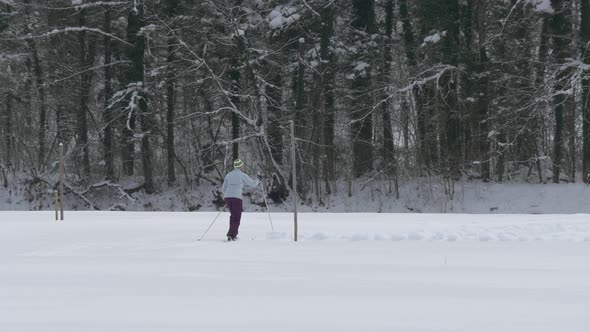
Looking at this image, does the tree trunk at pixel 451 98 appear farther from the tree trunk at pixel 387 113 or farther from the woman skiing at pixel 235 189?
the woman skiing at pixel 235 189

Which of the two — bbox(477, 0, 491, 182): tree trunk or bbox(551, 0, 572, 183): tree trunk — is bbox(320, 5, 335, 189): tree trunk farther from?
bbox(551, 0, 572, 183): tree trunk

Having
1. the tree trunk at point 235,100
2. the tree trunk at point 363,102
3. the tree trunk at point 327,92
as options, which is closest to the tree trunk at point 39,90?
the tree trunk at point 235,100

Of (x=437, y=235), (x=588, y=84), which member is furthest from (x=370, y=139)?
(x=437, y=235)

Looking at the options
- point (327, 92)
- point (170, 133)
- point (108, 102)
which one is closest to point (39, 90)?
point (108, 102)

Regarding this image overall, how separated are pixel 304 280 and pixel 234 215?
5.69 metres

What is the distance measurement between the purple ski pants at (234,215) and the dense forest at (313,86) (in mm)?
15507

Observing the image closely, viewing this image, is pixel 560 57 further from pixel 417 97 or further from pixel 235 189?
pixel 235 189

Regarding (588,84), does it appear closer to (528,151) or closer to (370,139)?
(528,151)

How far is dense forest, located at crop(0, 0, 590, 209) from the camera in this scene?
100ft

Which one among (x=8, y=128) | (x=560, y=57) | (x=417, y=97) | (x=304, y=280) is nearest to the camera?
(x=304, y=280)

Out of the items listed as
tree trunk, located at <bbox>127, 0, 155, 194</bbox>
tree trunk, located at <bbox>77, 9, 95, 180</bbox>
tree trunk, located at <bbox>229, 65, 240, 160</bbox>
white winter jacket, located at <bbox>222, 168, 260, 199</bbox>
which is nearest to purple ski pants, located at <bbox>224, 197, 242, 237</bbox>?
white winter jacket, located at <bbox>222, 168, 260, 199</bbox>

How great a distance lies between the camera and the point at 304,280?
9.28 meters

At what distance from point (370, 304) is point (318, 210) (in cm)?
2326

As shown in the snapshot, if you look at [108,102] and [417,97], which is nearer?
[417,97]
